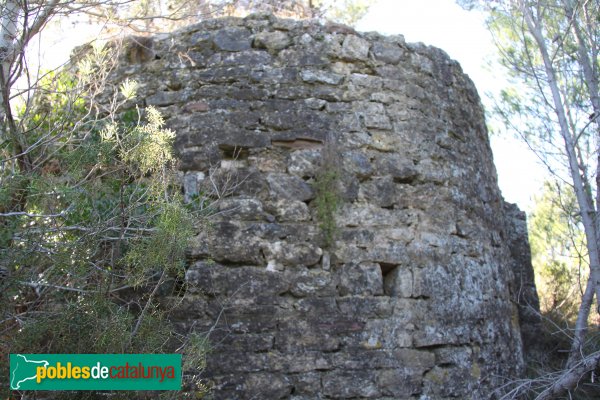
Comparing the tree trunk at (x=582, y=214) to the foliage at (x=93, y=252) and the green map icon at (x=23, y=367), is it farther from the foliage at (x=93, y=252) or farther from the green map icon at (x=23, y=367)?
the green map icon at (x=23, y=367)

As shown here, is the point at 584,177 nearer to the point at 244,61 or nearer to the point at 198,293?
the point at 244,61

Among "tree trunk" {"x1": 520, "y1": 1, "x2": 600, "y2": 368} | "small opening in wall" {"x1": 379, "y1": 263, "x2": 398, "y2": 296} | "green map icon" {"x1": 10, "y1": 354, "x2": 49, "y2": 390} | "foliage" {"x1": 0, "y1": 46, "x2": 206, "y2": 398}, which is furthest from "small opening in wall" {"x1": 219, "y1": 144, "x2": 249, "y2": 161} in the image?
"tree trunk" {"x1": 520, "y1": 1, "x2": 600, "y2": 368}

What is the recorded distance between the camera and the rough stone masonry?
3.79m

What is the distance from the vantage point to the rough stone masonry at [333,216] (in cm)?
379

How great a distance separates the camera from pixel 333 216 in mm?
4031

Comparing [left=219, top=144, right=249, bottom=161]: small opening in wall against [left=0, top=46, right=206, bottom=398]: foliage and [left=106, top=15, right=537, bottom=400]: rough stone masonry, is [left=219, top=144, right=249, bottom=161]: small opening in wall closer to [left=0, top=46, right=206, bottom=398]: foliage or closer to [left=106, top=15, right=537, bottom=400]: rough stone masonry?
[left=106, top=15, right=537, bottom=400]: rough stone masonry

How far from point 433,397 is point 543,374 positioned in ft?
3.75

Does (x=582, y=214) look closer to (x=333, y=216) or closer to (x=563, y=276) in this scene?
(x=563, y=276)

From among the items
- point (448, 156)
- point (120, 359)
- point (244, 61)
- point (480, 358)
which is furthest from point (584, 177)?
point (120, 359)

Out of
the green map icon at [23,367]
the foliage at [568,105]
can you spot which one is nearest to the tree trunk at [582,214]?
the foliage at [568,105]

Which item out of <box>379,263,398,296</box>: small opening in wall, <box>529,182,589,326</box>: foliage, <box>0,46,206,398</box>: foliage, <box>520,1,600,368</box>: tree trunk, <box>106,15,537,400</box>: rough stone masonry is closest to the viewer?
<box>0,46,206,398</box>: foliage

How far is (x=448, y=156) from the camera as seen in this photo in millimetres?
4539

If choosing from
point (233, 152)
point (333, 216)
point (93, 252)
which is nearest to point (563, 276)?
point (333, 216)

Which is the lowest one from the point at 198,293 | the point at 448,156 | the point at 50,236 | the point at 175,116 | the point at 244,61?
the point at 198,293
